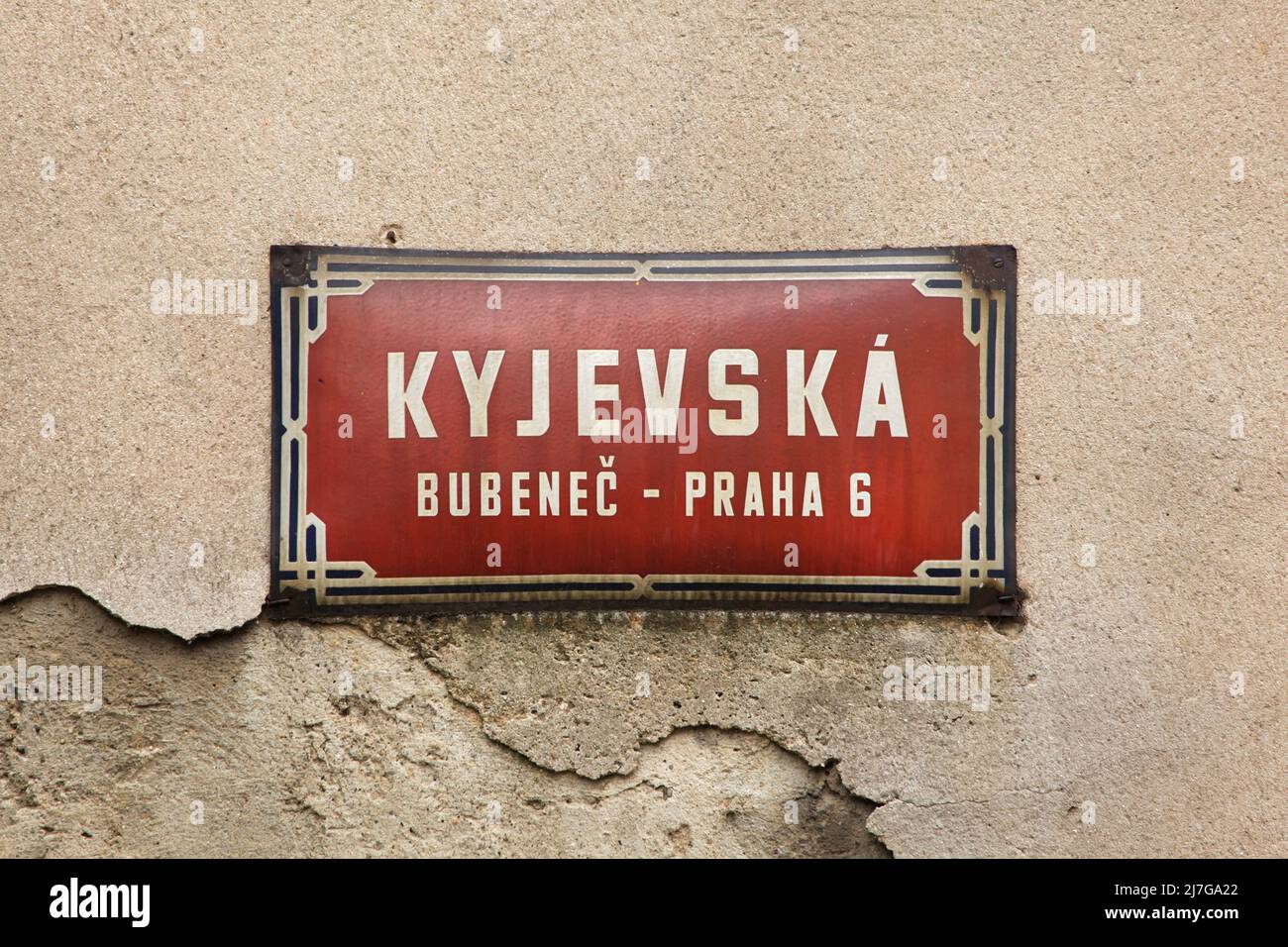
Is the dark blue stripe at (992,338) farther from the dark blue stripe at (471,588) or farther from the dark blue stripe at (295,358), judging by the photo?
the dark blue stripe at (295,358)

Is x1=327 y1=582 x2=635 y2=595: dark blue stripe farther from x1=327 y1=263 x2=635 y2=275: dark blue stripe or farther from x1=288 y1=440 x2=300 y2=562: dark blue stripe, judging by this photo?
x1=327 y1=263 x2=635 y2=275: dark blue stripe

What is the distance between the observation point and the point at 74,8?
1.95m

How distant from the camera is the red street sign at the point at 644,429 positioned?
1956 millimetres

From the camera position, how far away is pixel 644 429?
77.4 inches

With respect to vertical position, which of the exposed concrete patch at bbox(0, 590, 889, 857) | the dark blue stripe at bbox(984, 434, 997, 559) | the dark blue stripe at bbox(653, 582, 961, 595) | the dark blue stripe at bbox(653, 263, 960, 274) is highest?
the dark blue stripe at bbox(653, 263, 960, 274)

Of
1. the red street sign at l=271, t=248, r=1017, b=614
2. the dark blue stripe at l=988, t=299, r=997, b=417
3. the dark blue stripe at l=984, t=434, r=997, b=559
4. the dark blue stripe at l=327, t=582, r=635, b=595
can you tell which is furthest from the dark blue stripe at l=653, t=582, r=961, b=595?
the dark blue stripe at l=988, t=299, r=997, b=417

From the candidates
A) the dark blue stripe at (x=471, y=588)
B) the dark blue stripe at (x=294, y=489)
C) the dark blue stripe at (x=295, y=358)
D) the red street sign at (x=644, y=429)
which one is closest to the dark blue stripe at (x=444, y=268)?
the red street sign at (x=644, y=429)

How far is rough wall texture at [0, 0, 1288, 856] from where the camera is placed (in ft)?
6.36

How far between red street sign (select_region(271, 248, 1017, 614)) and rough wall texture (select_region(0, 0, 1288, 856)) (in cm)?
7

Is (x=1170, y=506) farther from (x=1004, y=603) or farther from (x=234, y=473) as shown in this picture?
(x=234, y=473)

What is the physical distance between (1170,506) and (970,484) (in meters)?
0.44

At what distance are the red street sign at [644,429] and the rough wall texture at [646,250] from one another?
A: 0.22 feet

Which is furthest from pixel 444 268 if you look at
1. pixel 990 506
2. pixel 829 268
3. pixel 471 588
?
pixel 990 506
